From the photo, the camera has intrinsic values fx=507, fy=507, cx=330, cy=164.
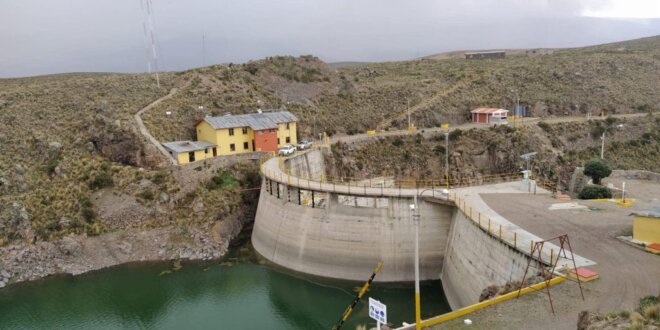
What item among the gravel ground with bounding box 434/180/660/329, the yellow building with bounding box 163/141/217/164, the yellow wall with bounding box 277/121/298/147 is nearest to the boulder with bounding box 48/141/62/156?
the yellow building with bounding box 163/141/217/164

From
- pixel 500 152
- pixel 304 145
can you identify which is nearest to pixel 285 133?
pixel 304 145

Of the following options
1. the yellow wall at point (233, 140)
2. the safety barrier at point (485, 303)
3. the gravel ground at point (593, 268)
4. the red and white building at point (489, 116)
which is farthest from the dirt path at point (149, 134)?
the red and white building at point (489, 116)

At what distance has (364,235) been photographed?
40.9 meters

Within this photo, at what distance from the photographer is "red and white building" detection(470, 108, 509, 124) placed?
78438mm

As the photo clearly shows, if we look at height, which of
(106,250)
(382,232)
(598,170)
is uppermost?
(598,170)

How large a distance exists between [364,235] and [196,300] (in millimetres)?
14295

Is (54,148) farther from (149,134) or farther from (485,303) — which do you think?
(485,303)

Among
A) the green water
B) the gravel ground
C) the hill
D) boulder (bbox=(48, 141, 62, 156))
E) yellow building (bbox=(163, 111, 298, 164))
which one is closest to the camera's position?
the gravel ground

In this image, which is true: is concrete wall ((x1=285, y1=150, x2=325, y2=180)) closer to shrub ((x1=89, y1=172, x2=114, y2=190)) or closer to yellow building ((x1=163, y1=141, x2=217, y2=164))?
yellow building ((x1=163, y1=141, x2=217, y2=164))

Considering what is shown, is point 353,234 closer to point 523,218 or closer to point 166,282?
point 523,218

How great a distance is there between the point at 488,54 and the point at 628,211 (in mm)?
116557

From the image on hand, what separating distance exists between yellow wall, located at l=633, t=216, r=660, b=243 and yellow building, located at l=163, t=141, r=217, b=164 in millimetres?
42858

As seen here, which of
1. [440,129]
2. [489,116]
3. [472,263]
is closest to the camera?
[472,263]

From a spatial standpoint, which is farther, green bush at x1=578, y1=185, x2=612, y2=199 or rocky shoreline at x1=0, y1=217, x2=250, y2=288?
rocky shoreline at x1=0, y1=217, x2=250, y2=288
